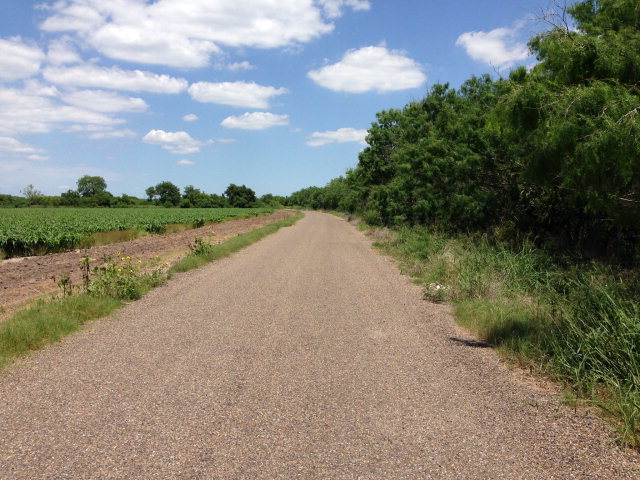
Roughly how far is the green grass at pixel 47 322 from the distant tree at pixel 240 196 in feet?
451

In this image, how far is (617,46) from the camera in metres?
6.50

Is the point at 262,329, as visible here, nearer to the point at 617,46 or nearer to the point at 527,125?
the point at 527,125

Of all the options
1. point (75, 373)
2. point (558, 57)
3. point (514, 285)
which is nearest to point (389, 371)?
point (75, 373)

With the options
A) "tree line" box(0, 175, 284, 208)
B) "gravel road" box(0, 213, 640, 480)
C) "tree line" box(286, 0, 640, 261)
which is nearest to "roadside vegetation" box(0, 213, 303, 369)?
"gravel road" box(0, 213, 640, 480)

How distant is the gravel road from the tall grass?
36cm

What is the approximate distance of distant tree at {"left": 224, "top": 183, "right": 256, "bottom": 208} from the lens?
476 ft

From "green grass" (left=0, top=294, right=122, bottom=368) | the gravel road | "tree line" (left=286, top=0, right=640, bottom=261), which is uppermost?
"tree line" (left=286, top=0, right=640, bottom=261)

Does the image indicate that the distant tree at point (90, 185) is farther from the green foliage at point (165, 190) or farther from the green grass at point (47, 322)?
the green grass at point (47, 322)

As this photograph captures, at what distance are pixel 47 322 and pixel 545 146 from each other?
24.8 feet

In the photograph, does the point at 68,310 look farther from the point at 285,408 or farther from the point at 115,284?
the point at 285,408

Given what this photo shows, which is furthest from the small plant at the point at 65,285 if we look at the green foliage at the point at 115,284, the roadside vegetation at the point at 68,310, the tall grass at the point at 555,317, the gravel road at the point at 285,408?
the tall grass at the point at 555,317

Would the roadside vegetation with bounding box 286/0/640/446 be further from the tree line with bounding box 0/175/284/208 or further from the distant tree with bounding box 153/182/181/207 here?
the distant tree with bounding box 153/182/181/207

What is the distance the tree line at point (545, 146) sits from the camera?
5.66 meters

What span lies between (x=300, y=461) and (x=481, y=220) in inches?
623
